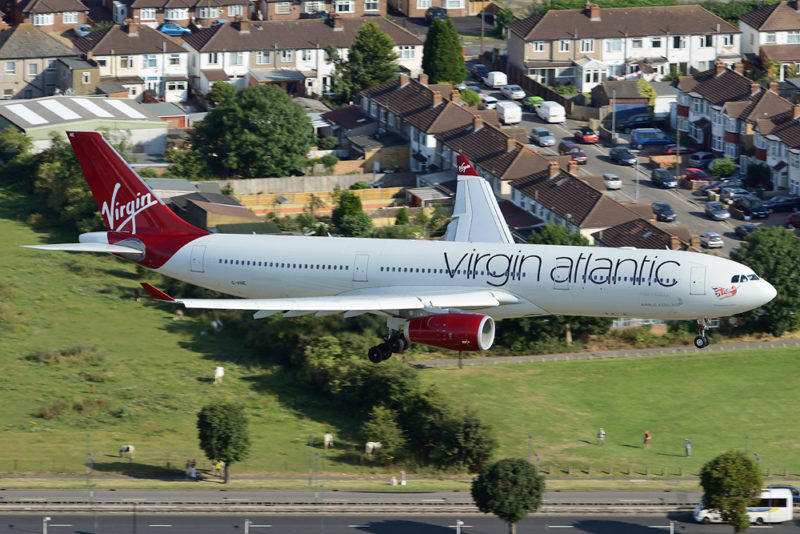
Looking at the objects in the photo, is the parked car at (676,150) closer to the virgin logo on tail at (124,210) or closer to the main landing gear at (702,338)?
the main landing gear at (702,338)

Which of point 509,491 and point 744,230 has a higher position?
point 744,230

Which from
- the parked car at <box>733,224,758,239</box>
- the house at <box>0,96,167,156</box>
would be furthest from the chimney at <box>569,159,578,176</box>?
the house at <box>0,96,167,156</box>

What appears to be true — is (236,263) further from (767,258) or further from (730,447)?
(767,258)

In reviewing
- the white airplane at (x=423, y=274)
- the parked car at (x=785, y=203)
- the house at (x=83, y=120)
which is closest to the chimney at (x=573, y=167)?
the parked car at (x=785, y=203)

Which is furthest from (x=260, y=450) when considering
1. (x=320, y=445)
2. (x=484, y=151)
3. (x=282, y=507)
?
(x=484, y=151)

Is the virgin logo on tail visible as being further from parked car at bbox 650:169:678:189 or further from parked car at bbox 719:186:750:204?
parked car at bbox 650:169:678:189

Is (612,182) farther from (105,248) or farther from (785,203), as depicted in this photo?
(105,248)

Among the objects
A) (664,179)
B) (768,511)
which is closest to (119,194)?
(768,511)
